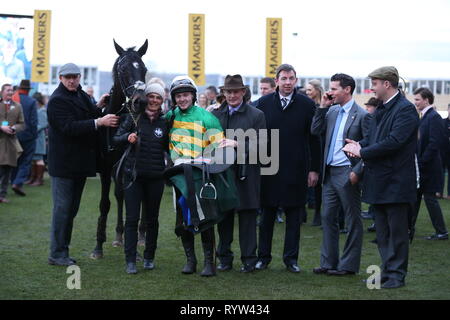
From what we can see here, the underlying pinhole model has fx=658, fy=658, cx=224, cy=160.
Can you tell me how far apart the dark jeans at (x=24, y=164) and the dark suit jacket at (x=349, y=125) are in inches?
353

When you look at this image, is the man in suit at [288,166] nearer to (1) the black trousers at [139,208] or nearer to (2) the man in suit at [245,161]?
(2) the man in suit at [245,161]

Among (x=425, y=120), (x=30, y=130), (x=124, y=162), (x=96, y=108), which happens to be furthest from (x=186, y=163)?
(x=30, y=130)

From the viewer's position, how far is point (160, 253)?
320 inches

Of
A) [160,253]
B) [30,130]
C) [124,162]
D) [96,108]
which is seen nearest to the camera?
[124,162]

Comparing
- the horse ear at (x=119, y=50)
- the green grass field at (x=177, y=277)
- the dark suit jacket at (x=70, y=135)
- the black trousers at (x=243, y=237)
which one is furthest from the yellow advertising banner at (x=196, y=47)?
the black trousers at (x=243, y=237)

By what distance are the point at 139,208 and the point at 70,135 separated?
42.5 inches

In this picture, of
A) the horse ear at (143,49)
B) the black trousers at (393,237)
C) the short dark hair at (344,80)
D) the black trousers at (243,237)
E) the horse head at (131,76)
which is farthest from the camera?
the horse ear at (143,49)

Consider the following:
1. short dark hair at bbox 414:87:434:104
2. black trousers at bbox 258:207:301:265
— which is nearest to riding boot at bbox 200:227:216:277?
black trousers at bbox 258:207:301:265

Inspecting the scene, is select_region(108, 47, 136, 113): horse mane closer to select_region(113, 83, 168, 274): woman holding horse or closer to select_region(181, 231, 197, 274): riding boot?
select_region(113, 83, 168, 274): woman holding horse

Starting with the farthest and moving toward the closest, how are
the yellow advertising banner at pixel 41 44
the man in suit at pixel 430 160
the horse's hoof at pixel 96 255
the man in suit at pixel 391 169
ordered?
the yellow advertising banner at pixel 41 44, the man in suit at pixel 430 160, the horse's hoof at pixel 96 255, the man in suit at pixel 391 169

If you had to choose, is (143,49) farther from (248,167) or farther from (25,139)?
(25,139)

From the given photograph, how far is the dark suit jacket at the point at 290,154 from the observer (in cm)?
715
